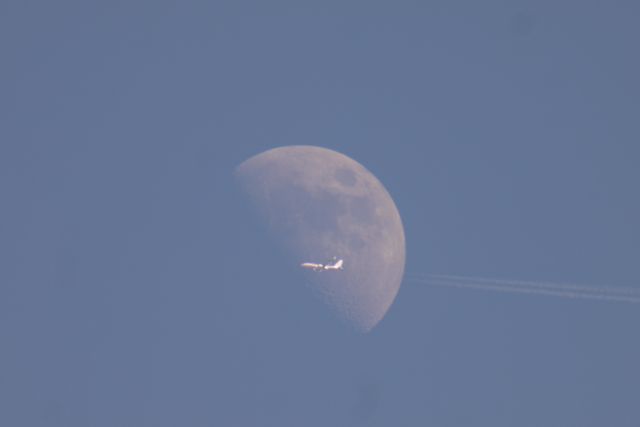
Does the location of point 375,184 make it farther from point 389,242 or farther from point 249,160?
point 249,160

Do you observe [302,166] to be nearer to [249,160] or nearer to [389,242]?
[249,160]

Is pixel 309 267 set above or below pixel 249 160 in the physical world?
below

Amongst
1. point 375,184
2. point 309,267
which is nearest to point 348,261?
point 309,267

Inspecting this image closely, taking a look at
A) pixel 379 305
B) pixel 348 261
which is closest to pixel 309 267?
pixel 348 261

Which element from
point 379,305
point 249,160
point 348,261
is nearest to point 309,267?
point 348,261

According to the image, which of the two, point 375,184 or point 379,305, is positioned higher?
point 375,184

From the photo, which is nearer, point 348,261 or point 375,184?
point 348,261

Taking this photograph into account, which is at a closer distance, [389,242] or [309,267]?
[309,267]

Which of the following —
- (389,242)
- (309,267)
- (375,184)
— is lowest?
(309,267)

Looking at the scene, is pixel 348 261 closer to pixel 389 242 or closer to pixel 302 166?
pixel 389 242
